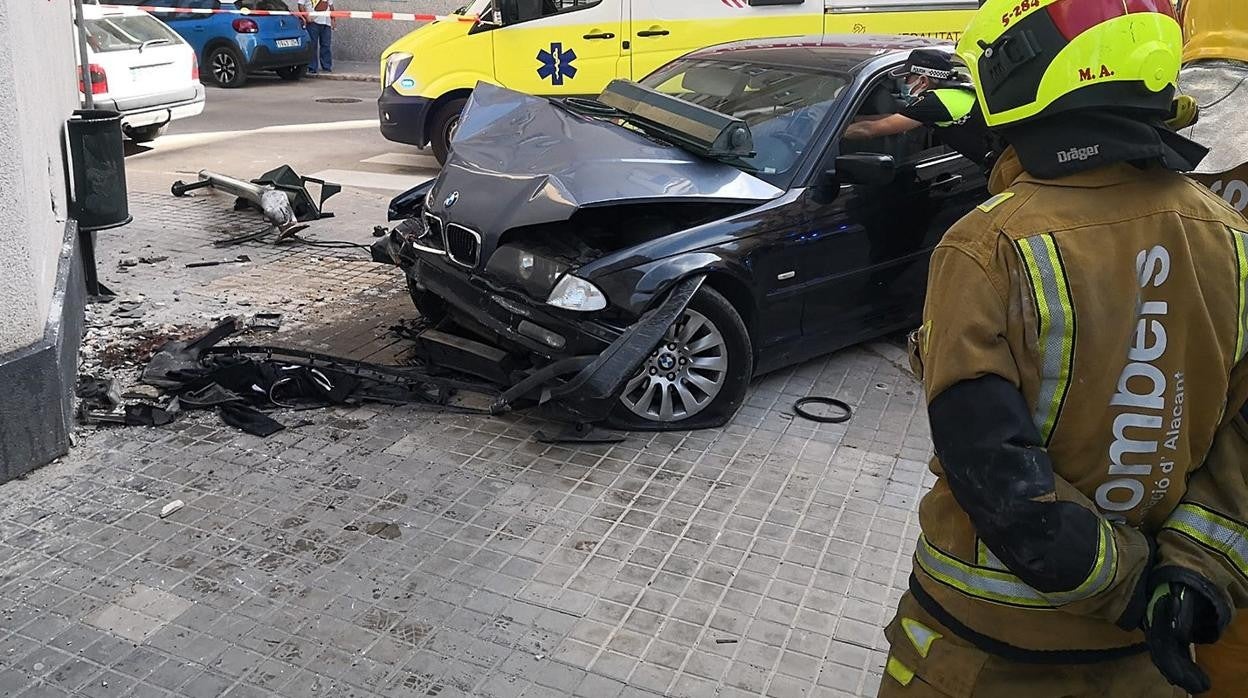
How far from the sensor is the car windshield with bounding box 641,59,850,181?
17.8 feet

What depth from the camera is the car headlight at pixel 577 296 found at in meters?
4.75

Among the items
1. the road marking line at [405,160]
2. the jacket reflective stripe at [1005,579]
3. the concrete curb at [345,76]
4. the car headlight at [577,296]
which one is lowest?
the road marking line at [405,160]

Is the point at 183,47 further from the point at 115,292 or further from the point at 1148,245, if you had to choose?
the point at 1148,245

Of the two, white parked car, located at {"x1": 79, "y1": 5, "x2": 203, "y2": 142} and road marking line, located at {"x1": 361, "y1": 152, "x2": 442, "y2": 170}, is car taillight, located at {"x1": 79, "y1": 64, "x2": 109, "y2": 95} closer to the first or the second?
white parked car, located at {"x1": 79, "y1": 5, "x2": 203, "y2": 142}

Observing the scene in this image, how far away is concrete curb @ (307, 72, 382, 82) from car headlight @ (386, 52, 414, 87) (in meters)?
8.39

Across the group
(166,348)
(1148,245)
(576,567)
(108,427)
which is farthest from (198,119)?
(1148,245)

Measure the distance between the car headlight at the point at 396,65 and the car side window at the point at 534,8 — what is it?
1.12 metres

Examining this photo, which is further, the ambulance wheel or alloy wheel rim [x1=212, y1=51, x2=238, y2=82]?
alloy wheel rim [x1=212, y1=51, x2=238, y2=82]

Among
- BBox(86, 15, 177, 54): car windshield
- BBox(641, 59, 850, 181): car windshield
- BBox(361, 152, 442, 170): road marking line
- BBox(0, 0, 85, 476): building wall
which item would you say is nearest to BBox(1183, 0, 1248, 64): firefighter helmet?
BBox(641, 59, 850, 181): car windshield

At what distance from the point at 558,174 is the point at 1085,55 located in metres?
3.60

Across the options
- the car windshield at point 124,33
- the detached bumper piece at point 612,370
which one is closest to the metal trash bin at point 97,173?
the detached bumper piece at point 612,370

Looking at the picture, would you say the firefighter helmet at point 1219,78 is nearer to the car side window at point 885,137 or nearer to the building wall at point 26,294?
the car side window at point 885,137

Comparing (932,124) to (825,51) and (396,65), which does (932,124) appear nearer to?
(825,51)

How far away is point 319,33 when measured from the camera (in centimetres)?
1967
